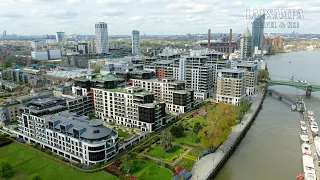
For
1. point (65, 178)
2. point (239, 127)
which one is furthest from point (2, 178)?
point (239, 127)

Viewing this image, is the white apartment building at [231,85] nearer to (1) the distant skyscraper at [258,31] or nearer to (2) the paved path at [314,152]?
(2) the paved path at [314,152]

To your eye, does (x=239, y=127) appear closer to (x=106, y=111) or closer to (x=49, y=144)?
(x=106, y=111)

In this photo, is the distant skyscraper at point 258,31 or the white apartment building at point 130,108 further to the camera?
the distant skyscraper at point 258,31

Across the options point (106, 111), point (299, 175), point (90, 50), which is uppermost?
point (90, 50)

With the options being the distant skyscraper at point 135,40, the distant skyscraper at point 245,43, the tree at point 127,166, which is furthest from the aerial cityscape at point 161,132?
the distant skyscraper at point 135,40

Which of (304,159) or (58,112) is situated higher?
(58,112)

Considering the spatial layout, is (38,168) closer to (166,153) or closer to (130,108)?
(166,153)
